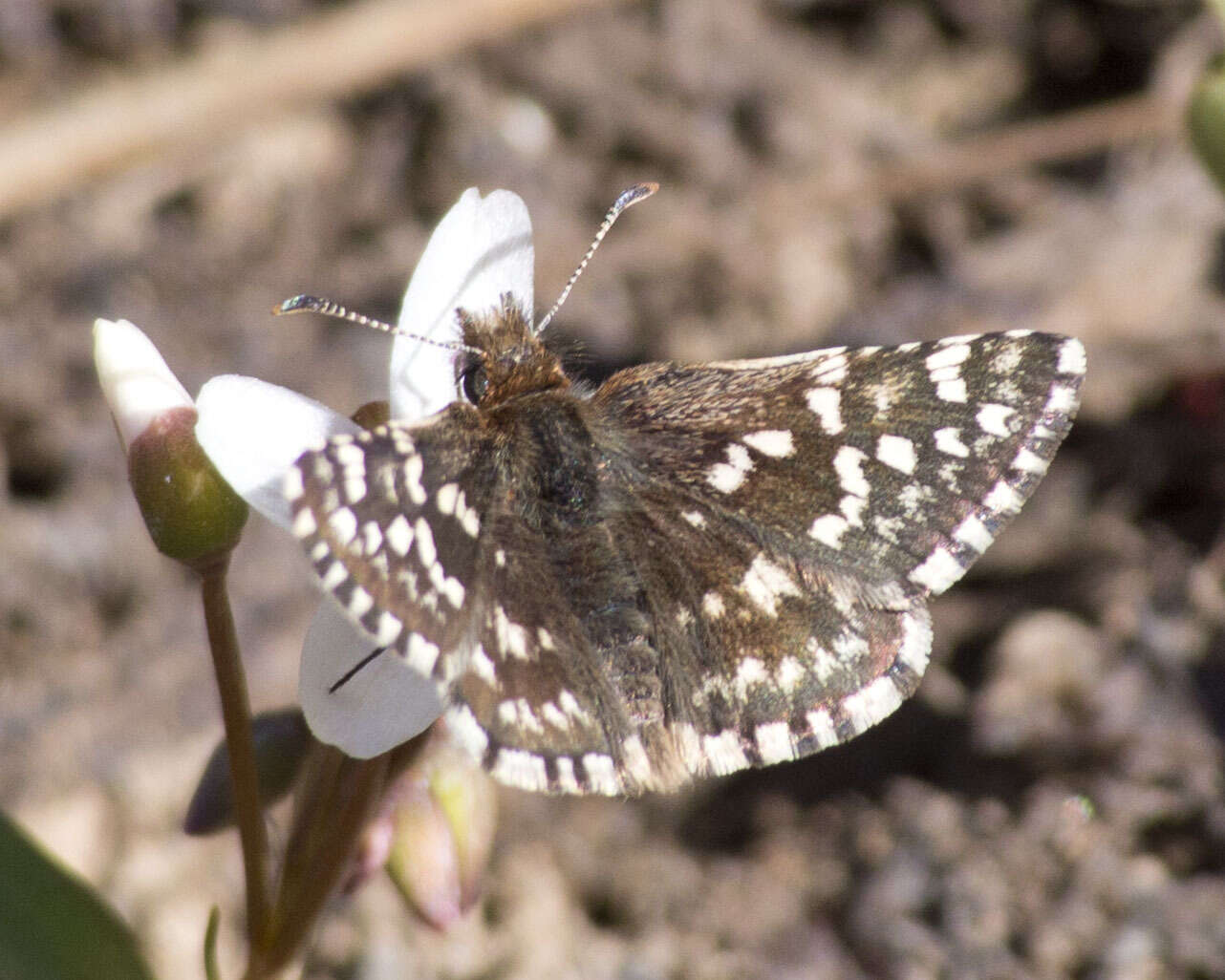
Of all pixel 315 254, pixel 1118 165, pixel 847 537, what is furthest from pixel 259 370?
pixel 1118 165

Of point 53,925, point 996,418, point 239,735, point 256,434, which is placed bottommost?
point 53,925

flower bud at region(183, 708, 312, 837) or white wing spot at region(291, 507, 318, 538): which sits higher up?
white wing spot at region(291, 507, 318, 538)

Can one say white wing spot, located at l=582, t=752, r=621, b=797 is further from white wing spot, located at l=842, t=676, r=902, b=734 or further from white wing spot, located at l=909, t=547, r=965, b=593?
white wing spot, located at l=909, t=547, r=965, b=593

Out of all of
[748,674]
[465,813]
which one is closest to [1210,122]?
[748,674]

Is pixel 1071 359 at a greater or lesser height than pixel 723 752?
greater

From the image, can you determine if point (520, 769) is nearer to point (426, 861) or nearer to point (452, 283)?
point (426, 861)

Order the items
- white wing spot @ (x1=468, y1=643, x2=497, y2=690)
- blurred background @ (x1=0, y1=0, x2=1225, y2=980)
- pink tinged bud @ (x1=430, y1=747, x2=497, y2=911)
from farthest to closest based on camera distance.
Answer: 1. blurred background @ (x1=0, y1=0, x2=1225, y2=980)
2. pink tinged bud @ (x1=430, y1=747, x2=497, y2=911)
3. white wing spot @ (x1=468, y1=643, x2=497, y2=690)

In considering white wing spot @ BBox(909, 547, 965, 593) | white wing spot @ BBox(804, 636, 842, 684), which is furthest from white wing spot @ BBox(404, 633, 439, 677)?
white wing spot @ BBox(909, 547, 965, 593)
